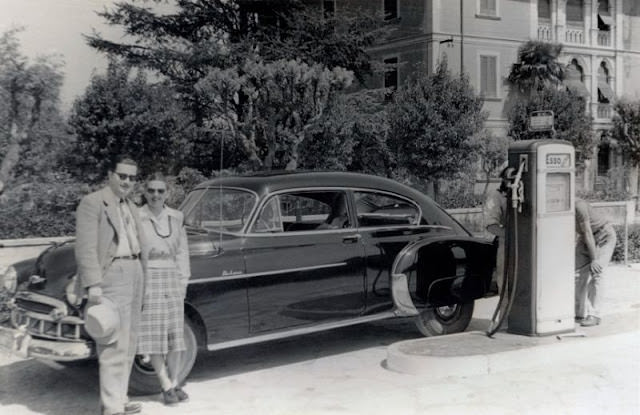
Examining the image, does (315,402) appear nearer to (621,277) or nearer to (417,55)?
(621,277)

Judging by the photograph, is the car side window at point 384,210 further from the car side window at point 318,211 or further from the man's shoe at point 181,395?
the man's shoe at point 181,395

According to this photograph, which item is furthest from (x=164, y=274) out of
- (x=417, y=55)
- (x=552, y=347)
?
(x=417, y=55)

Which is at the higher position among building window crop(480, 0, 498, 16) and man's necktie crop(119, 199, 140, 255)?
building window crop(480, 0, 498, 16)

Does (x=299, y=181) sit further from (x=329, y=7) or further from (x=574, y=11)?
(x=329, y=7)

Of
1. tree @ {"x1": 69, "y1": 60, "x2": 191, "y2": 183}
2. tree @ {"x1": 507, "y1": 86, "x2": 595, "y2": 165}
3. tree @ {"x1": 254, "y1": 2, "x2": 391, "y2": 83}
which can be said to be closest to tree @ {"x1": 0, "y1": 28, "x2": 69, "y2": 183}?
tree @ {"x1": 69, "y1": 60, "x2": 191, "y2": 183}

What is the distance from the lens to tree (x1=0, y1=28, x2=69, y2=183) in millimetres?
8047

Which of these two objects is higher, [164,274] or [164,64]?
[164,64]

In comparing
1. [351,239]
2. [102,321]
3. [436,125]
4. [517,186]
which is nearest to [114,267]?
[102,321]

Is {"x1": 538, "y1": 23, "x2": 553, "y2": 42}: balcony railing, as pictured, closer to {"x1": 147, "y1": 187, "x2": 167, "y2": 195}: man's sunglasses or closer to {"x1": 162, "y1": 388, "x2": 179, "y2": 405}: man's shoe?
{"x1": 147, "y1": 187, "x2": 167, "y2": 195}: man's sunglasses

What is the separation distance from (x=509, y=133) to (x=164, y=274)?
53.0ft

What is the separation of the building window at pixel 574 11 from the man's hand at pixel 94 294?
1493cm

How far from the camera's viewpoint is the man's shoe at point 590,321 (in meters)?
6.68

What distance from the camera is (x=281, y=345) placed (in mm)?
6750

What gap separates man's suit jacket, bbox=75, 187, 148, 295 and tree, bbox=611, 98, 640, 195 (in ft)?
49.3
